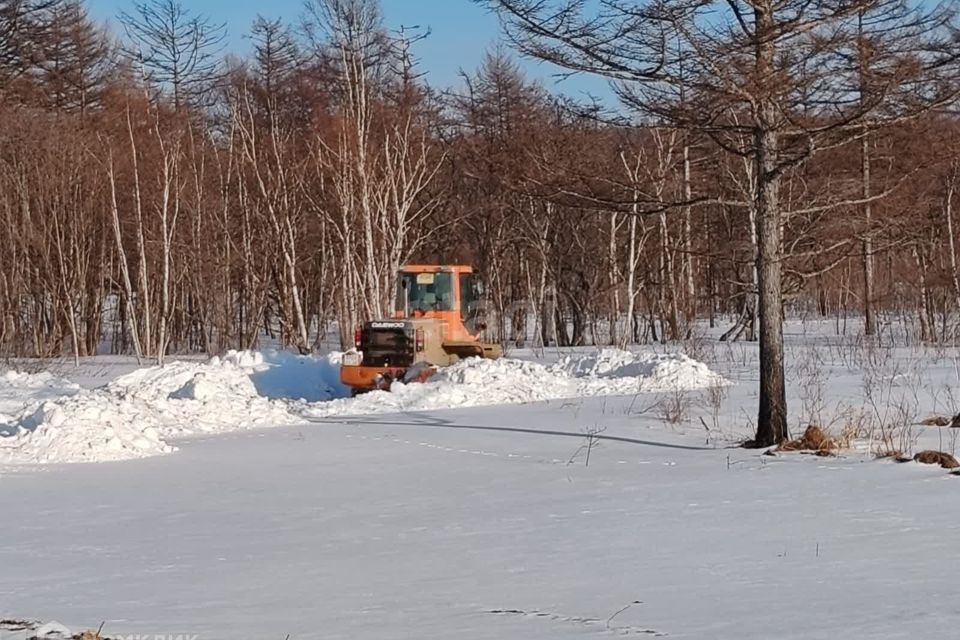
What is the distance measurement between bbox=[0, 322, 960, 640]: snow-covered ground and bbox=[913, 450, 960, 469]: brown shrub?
19cm

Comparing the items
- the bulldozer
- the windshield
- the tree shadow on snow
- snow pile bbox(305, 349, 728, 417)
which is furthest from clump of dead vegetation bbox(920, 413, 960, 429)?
the windshield

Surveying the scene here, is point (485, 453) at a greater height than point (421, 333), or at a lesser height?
lesser

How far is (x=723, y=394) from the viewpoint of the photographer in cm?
1789

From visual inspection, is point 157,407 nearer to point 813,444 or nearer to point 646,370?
point 646,370

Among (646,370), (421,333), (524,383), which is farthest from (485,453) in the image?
(646,370)

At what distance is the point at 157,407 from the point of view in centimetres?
1753

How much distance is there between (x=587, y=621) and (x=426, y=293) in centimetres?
1817

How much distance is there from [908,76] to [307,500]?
281 inches

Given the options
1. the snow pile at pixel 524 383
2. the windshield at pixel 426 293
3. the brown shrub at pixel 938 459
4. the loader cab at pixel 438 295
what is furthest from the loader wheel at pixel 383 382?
the brown shrub at pixel 938 459

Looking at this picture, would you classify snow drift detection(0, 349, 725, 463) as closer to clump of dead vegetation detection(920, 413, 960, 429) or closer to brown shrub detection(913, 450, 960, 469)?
clump of dead vegetation detection(920, 413, 960, 429)

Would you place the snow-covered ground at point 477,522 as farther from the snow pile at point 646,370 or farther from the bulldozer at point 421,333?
the snow pile at point 646,370

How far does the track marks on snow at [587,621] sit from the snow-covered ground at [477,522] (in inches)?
0.9

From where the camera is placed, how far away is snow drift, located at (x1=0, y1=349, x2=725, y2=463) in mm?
13320

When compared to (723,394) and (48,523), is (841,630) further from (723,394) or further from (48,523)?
(723,394)
